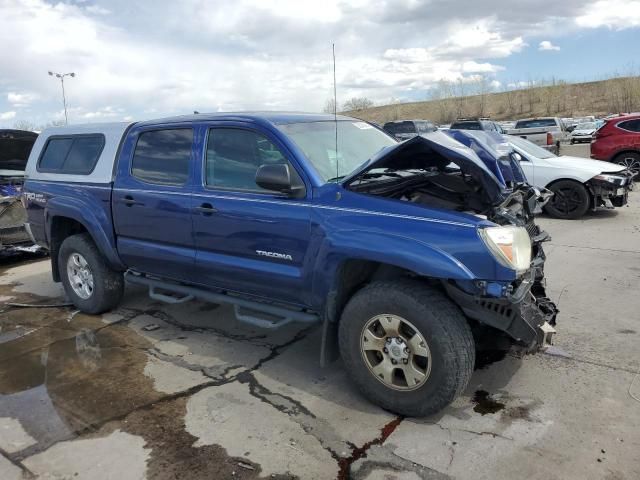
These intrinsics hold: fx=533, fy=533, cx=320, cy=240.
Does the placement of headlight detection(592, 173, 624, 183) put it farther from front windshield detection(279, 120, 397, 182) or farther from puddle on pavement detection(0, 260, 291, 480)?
puddle on pavement detection(0, 260, 291, 480)

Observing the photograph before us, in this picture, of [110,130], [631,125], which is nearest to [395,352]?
[110,130]

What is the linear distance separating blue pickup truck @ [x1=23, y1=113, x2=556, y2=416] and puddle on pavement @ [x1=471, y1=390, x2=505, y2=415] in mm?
374

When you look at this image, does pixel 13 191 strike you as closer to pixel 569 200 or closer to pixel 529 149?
pixel 529 149

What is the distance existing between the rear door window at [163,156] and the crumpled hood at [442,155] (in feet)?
5.26

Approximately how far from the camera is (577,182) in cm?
966

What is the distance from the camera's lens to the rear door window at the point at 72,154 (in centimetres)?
529

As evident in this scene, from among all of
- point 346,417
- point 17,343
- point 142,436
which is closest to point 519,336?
point 346,417

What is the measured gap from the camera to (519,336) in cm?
316

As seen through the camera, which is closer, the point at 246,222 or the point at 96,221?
the point at 246,222

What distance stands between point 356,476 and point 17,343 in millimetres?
3662

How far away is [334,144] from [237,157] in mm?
765

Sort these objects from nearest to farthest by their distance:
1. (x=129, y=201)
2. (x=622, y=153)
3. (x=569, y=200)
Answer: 1. (x=129, y=201)
2. (x=569, y=200)
3. (x=622, y=153)

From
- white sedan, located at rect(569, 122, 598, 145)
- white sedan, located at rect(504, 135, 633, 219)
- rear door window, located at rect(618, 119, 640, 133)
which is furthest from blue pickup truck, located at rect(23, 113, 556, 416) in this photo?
white sedan, located at rect(569, 122, 598, 145)

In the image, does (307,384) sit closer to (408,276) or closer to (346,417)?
(346,417)
